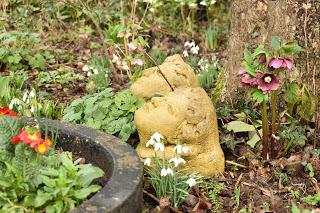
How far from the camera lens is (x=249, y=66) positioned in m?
3.81

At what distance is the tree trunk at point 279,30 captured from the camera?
4305 millimetres

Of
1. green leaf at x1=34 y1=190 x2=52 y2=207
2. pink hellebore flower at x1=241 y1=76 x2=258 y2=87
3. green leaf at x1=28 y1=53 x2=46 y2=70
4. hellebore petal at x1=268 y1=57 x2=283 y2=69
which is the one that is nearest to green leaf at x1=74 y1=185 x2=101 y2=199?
green leaf at x1=34 y1=190 x2=52 y2=207

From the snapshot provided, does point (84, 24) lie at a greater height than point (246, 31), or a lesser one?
lesser

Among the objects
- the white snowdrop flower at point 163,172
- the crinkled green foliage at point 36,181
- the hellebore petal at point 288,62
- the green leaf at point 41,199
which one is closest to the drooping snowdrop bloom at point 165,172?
the white snowdrop flower at point 163,172

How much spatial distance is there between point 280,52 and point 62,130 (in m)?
1.36

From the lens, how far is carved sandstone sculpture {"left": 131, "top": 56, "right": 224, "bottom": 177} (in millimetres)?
3854

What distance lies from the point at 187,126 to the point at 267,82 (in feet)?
1.79

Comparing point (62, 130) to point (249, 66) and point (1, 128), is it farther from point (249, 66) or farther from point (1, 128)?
point (249, 66)

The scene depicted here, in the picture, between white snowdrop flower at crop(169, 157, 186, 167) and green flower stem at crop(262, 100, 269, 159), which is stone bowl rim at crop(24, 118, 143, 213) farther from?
green flower stem at crop(262, 100, 269, 159)

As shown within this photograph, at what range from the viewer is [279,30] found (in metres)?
4.43

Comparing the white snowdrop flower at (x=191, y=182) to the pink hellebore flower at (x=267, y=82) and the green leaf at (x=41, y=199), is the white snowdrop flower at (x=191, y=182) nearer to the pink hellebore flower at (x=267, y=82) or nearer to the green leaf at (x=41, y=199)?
the pink hellebore flower at (x=267, y=82)

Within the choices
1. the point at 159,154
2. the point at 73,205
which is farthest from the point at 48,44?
the point at 73,205

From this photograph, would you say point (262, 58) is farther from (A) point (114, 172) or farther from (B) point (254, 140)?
(A) point (114, 172)

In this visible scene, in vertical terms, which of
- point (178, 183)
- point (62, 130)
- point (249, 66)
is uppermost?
point (249, 66)
